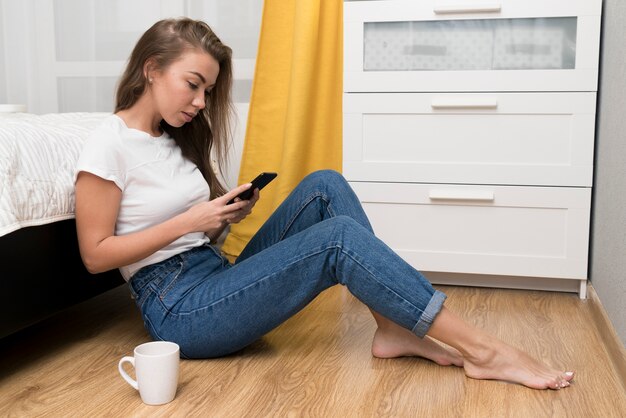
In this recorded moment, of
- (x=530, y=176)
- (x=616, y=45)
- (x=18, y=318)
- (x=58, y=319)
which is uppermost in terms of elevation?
(x=616, y=45)

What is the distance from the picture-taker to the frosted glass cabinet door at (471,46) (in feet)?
6.23

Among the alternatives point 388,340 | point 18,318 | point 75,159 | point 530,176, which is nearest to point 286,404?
point 388,340

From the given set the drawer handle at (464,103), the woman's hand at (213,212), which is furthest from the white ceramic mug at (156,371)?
the drawer handle at (464,103)

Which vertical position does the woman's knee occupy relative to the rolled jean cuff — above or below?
above

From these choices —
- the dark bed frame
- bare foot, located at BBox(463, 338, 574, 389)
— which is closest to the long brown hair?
the dark bed frame

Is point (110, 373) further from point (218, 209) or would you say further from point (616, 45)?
point (616, 45)

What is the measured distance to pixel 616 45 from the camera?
1.64 metres

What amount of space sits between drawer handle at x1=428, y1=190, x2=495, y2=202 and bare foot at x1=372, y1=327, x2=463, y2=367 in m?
0.66

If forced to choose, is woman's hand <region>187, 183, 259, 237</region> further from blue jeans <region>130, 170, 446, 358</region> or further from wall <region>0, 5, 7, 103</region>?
wall <region>0, 5, 7, 103</region>

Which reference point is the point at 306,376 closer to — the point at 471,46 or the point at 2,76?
the point at 471,46

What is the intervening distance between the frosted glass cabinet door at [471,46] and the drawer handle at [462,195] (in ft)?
0.96

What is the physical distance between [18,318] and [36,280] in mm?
84

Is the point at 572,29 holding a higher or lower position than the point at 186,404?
higher

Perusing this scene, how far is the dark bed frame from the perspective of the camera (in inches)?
50.0
